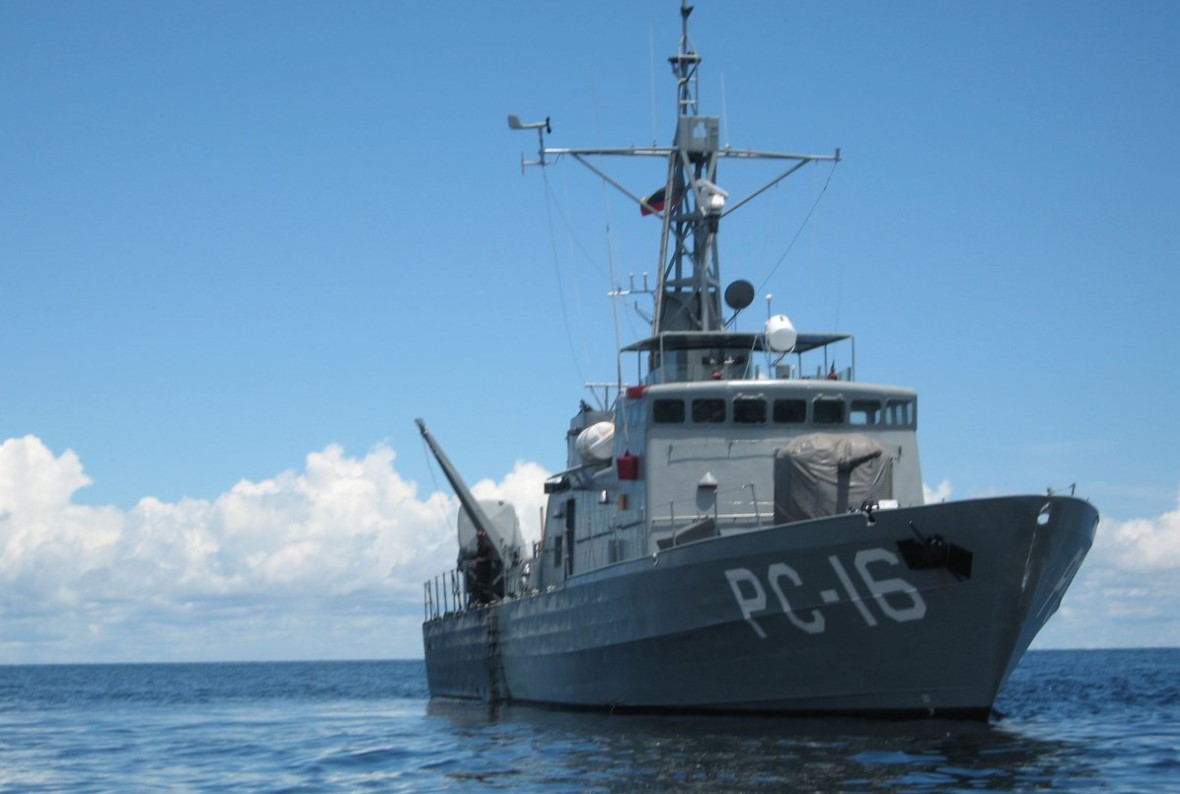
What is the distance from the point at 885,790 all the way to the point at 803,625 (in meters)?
5.21

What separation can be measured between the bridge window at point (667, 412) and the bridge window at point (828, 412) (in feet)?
6.81

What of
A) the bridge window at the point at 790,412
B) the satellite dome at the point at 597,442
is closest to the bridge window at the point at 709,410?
the bridge window at the point at 790,412

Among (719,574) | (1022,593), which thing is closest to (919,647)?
(1022,593)

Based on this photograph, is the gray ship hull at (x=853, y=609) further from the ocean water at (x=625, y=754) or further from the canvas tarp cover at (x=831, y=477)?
the canvas tarp cover at (x=831, y=477)

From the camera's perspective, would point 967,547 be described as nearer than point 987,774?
No

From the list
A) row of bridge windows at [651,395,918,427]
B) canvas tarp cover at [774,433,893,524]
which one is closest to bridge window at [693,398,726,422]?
row of bridge windows at [651,395,918,427]

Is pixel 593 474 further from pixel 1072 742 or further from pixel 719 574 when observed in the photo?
pixel 1072 742

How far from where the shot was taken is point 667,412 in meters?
24.3

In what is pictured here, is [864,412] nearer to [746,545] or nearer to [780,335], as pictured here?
[780,335]

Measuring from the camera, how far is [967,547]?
1936 cm

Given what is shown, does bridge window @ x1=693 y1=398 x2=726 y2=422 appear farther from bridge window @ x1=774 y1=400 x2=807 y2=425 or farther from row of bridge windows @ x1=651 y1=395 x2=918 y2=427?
bridge window @ x1=774 y1=400 x2=807 y2=425

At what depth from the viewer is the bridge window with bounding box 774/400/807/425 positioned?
24.2 m

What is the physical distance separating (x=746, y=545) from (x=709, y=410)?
4.17m

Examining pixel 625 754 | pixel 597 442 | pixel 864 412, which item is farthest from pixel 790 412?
pixel 625 754
